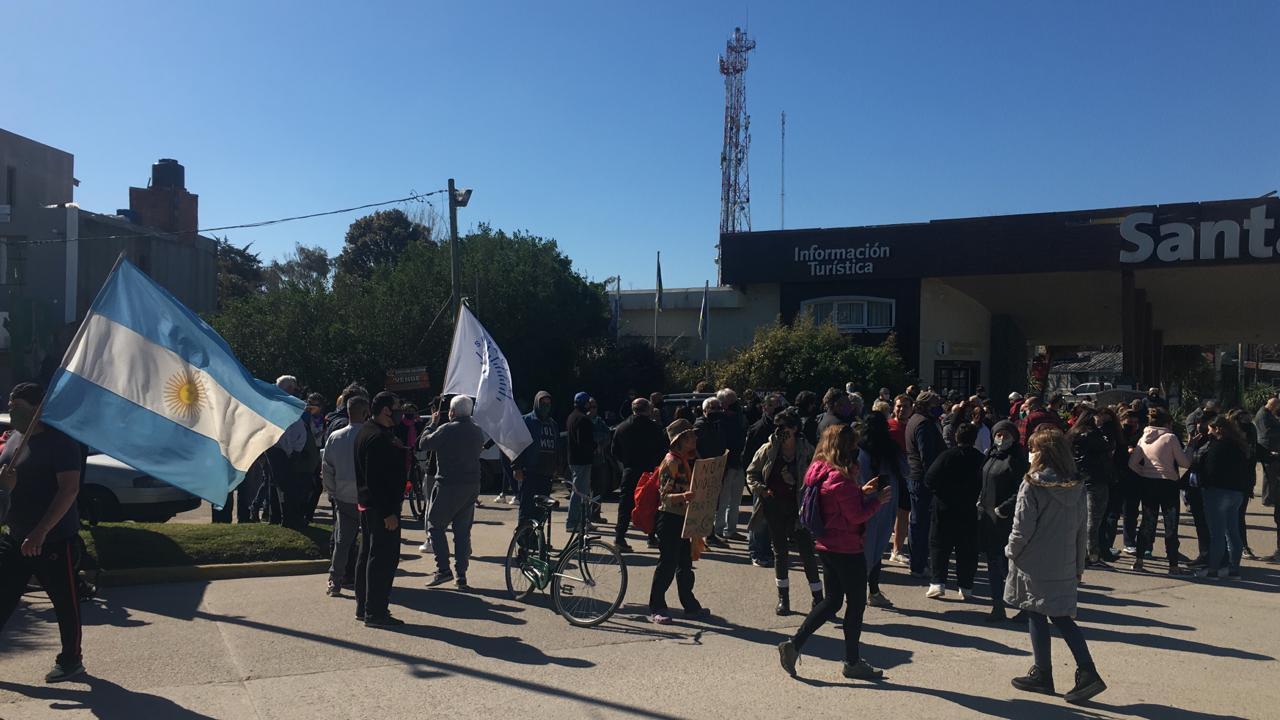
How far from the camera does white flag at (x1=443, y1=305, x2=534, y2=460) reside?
10188 mm

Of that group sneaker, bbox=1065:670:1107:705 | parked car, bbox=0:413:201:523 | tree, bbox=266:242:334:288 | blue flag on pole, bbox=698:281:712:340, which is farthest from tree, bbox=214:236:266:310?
sneaker, bbox=1065:670:1107:705

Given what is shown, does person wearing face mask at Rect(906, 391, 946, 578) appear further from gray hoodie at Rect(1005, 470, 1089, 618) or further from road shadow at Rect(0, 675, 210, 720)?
road shadow at Rect(0, 675, 210, 720)

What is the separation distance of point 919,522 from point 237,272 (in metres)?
59.0

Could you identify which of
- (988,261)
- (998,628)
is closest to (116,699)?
(998,628)

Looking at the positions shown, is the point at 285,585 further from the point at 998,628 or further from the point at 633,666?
the point at 998,628

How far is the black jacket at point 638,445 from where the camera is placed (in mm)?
10906

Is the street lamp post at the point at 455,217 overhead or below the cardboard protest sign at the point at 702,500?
overhead

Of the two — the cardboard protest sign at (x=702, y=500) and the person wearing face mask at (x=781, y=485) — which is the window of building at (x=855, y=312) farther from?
the cardboard protest sign at (x=702, y=500)

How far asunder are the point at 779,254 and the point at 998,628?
26436 millimetres

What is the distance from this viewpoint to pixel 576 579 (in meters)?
8.04

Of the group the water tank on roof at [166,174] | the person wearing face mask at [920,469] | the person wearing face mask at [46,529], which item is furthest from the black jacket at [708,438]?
the water tank on roof at [166,174]

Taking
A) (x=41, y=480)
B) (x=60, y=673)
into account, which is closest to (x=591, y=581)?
(x=60, y=673)

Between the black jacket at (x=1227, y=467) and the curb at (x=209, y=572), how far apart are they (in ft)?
30.7

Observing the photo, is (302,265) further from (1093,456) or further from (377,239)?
(1093,456)
